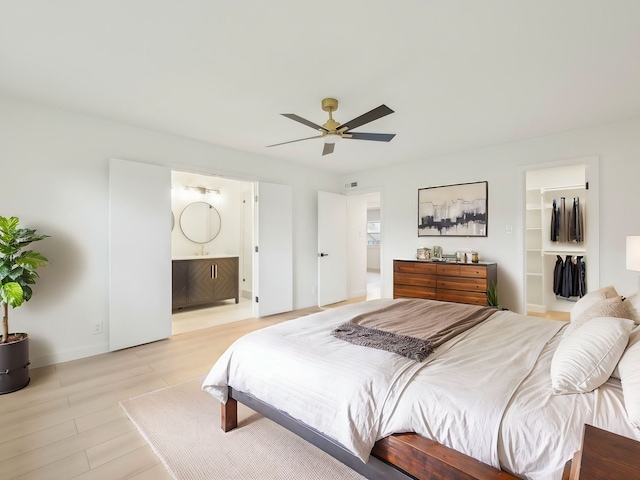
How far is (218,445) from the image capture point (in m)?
1.89

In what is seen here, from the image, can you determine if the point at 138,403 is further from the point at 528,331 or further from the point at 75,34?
the point at 528,331

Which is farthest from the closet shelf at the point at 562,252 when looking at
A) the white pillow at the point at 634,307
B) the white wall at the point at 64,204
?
the white wall at the point at 64,204

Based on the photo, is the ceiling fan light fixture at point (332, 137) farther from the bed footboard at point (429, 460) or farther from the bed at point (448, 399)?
the bed footboard at point (429, 460)

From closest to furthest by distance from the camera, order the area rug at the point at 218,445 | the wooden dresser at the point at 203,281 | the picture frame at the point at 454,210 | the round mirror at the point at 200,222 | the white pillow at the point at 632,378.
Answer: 1. the white pillow at the point at 632,378
2. the area rug at the point at 218,445
3. the picture frame at the point at 454,210
4. the wooden dresser at the point at 203,281
5. the round mirror at the point at 200,222

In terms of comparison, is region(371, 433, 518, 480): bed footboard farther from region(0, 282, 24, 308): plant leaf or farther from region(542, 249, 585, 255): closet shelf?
region(542, 249, 585, 255): closet shelf

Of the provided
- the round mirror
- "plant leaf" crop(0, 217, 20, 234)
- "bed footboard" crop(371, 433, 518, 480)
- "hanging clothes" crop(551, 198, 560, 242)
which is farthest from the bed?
the round mirror

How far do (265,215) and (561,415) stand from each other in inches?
167

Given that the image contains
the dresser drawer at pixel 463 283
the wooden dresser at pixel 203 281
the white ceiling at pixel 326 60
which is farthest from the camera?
the wooden dresser at pixel 203 281

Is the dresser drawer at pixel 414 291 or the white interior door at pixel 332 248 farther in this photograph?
the white interior door at pixel 332 248

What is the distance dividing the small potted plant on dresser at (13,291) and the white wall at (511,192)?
15.2 feet

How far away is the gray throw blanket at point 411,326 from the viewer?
1.73 meters

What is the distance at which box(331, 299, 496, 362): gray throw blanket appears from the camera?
173 cm

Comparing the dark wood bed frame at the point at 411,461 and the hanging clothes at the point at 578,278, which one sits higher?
the hanging clothes at the point at 578,278

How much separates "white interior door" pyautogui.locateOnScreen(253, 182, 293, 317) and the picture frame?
86.6 inches
